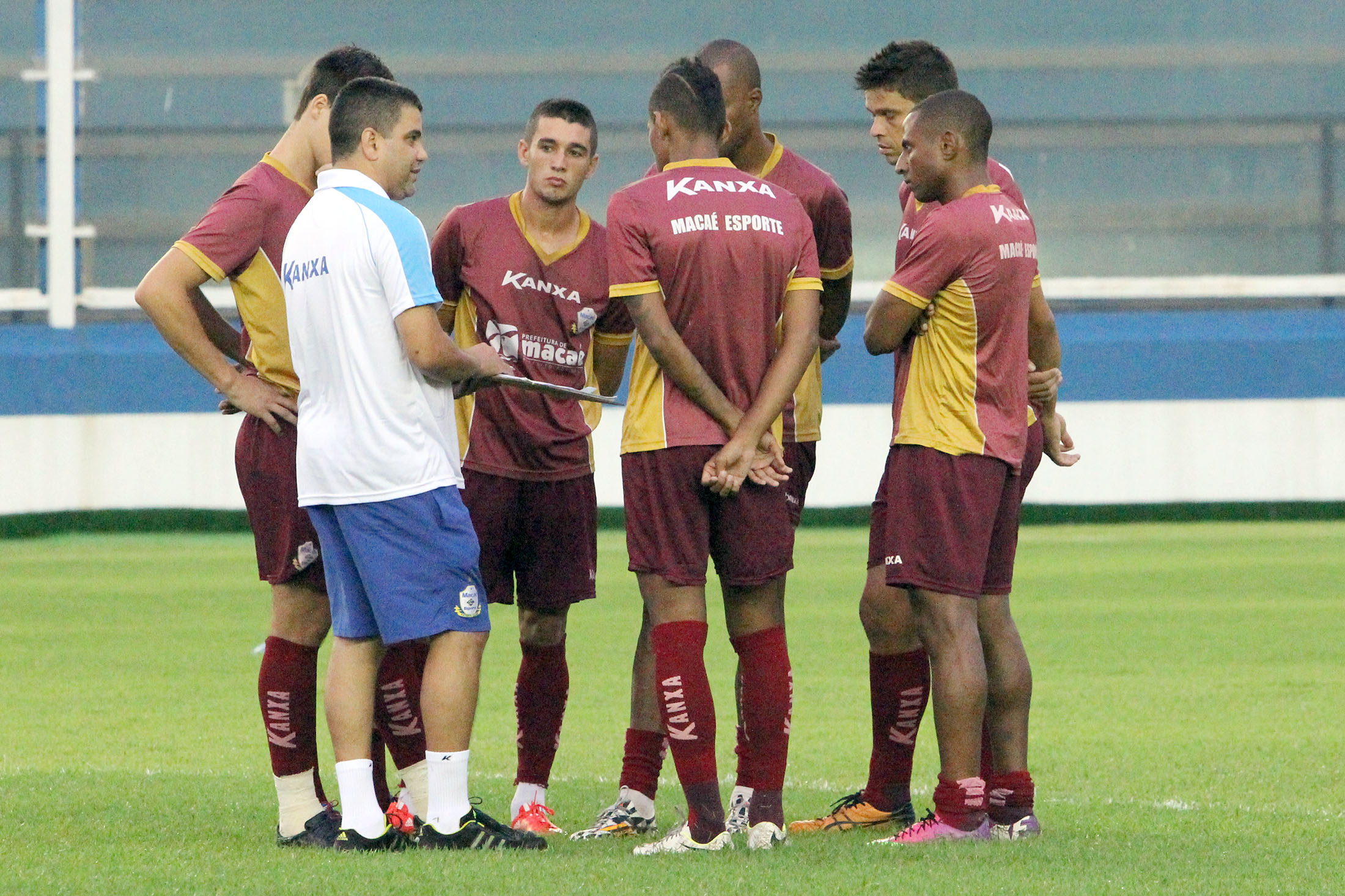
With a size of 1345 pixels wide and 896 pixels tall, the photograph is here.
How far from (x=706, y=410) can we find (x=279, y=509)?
1.04m

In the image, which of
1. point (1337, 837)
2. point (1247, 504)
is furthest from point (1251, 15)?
point (1337, 837)

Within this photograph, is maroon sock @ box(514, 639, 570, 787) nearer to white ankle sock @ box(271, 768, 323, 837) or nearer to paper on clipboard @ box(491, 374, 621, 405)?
white ankle sock @ box(271, 768, 323, 837)

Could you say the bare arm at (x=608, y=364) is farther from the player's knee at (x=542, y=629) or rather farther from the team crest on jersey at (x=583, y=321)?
the player's knee at (x=542, y=629)

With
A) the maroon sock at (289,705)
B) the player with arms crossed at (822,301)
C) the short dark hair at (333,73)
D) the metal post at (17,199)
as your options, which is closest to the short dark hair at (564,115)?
the player with arms crossed at (822,301)

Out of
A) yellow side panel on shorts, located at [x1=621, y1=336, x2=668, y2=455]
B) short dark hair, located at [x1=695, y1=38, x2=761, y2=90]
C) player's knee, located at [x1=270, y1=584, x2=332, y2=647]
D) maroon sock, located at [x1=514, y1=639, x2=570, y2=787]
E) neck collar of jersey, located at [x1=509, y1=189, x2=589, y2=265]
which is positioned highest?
short dark hair, located at [x1=695, y1=38, x2=761, y2=90]

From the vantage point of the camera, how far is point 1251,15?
1482 centimetres

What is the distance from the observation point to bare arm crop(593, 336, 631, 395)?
14.8ft

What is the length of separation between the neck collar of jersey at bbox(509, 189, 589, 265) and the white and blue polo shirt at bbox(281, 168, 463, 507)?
2.08 feet

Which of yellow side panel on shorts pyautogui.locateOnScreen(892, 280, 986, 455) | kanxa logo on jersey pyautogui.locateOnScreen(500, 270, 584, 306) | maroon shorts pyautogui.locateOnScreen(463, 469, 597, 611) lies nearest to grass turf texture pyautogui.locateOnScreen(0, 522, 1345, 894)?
maroon shorts pyautogui.locateOnScreen(463, 469, 597, 611)

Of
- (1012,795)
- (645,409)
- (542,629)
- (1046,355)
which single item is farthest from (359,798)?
(1046,355)

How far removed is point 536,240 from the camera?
4352mm

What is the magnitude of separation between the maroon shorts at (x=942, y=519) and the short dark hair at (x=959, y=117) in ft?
2.41

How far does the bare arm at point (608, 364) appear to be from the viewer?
451cm

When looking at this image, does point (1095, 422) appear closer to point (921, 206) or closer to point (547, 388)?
point (921, 206)
